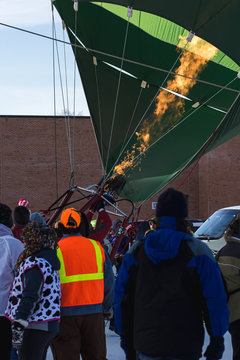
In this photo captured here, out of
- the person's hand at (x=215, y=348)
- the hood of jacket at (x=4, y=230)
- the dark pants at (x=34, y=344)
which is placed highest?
the hood of jacket at (x=4, y=230)

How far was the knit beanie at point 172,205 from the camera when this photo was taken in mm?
2773

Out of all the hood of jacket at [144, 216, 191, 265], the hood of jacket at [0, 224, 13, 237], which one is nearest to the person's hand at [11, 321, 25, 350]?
the hood of jacket at [0, 224, 13, 237]

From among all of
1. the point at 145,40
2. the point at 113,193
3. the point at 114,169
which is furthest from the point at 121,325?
the point at 145,40

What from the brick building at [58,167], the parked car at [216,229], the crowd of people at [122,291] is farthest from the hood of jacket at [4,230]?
the brick building at [58,167]

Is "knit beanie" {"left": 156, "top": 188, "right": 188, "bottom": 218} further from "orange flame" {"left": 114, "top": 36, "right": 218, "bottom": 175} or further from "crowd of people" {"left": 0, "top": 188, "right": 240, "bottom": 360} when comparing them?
"orange flame" {"left": 114, "top": 36, "right": 218, "bottom": 175}

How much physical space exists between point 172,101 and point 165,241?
6104mm

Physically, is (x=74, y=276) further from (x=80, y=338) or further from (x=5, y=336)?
(x=5, y=336)

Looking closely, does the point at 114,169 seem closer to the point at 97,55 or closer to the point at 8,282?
the point at 97,55

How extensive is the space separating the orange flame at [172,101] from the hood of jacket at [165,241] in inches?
217

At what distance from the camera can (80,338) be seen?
371 centimetres

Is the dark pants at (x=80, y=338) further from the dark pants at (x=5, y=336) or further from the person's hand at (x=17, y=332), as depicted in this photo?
the dark pants at (x=5, y=336)

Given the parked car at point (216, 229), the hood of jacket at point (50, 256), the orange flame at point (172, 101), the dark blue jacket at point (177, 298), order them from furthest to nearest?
1. the parked car at point (216, 229)
2. the orange flame at point (172, 101)
3. the hood of jacket at point (50, 256)
4. the dark blue jacket at point (177, 298)

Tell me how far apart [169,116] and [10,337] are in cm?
547

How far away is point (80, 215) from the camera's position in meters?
3.89
